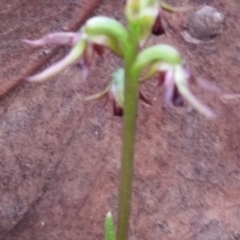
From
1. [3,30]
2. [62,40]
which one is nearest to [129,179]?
[62,40]

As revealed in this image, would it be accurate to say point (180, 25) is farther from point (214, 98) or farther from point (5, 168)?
point (5, 168)

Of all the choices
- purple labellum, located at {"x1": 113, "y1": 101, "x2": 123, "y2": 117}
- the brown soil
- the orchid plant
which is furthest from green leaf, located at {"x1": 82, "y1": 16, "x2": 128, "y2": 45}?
the brown soil

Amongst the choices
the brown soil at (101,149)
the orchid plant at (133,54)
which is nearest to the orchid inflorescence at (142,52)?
the orchid plant at (133,54)

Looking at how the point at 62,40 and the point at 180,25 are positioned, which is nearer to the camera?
the point at 62,40

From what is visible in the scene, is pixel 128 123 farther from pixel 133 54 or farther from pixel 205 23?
pixel 205 23

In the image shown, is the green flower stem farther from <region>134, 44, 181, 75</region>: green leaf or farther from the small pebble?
the small pebble
